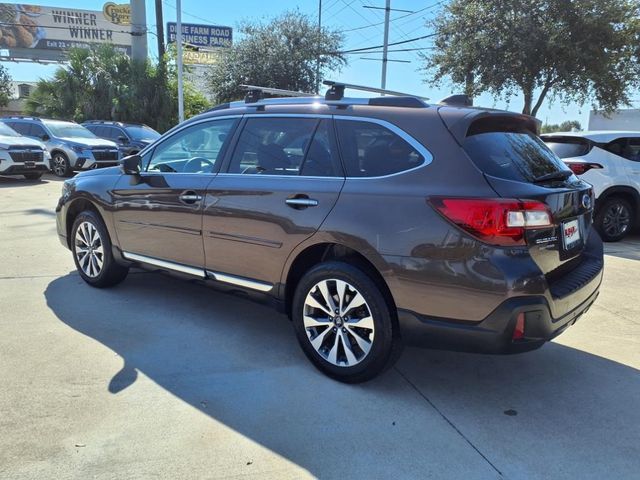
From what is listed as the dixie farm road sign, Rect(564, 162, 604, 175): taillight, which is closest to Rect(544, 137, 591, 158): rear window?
Rect(564, 162, 604, 175): taillight

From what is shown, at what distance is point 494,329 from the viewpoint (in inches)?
113

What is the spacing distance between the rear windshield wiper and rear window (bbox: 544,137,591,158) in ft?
17.0

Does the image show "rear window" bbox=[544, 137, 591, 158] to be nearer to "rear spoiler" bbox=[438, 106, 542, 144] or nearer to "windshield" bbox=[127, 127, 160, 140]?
"rear spoiler" bbox=[438, 106, 542, 144]

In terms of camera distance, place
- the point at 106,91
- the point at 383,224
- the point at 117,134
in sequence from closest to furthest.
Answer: the point at 383,224 < the point at 117,134 < the point at 106,91

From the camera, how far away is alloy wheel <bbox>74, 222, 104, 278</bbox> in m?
5.13

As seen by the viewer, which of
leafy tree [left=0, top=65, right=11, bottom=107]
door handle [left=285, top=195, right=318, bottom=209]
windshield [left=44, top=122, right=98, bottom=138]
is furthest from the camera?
leafy tree [left=0, top=65, right=11, bottom=107]

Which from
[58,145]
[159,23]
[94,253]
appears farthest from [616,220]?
[159,23]

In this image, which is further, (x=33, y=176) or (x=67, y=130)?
(x=67, y=130)

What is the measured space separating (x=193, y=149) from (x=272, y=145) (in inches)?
38.2

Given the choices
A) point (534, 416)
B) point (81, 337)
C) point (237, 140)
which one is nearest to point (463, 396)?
point (534, 416)

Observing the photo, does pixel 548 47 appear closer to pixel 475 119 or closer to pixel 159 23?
pixel 475 119

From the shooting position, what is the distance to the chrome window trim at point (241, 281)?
381 centimetres

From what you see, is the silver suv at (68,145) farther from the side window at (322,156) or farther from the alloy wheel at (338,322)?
the alloy wheel at (338,322)

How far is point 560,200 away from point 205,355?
2569 millimetres
